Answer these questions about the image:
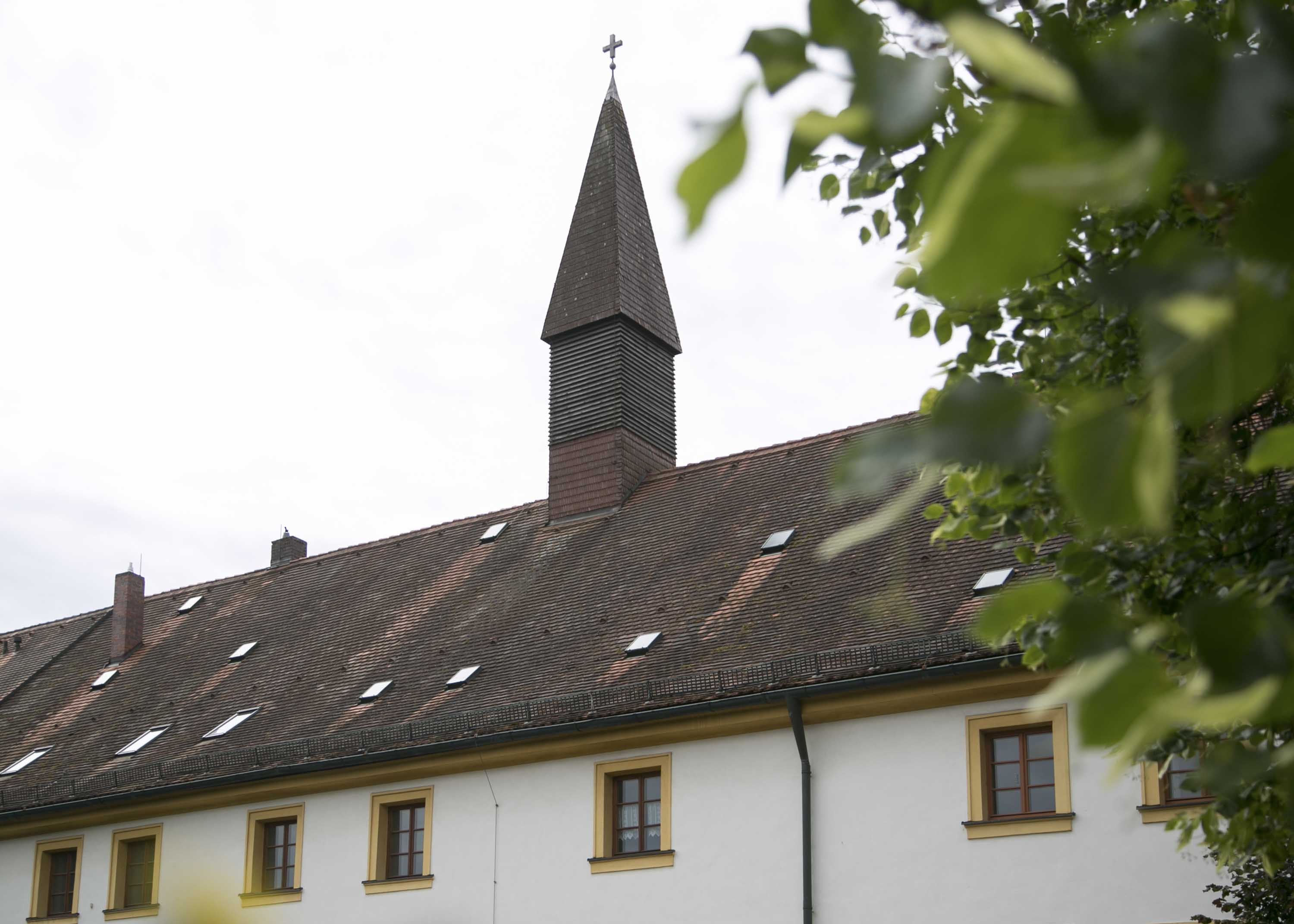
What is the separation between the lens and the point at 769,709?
606 inches

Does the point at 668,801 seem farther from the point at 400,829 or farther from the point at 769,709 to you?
the point at 400,829

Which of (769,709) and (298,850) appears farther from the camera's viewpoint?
(298,850)

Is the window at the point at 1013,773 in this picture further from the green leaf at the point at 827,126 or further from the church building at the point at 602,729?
the green leaf at the point at 827,126

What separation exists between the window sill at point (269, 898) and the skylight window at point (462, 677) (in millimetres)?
3052

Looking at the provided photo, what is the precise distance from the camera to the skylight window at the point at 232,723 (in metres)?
20.8

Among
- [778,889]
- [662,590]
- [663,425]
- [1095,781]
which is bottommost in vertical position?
[778,889]

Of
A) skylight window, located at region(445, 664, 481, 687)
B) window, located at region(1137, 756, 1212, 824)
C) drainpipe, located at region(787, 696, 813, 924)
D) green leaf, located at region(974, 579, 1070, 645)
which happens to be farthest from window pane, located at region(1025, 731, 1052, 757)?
green leaf, located at region(974, 579, 1070, 645)

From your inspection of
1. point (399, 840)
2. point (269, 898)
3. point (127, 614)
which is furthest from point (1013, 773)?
point (127, 614)

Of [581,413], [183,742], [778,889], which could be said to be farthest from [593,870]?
[581,413]

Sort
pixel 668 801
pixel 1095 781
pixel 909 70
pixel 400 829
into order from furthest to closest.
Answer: pixel 400 829 < pixel 668 801 < pixel 1095 781 < pixel 909 70

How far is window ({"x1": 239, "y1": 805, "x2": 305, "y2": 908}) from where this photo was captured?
18750mm

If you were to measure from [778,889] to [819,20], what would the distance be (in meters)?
14.4

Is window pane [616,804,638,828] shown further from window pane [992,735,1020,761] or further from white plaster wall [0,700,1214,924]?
window pane [992,735,1020,761]

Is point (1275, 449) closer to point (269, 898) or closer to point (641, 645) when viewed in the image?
point (641, 645)
